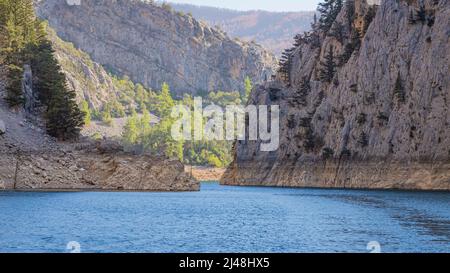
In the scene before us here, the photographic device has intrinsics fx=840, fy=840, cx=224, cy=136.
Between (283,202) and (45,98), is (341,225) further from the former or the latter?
(45,98)

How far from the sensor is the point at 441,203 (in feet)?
314

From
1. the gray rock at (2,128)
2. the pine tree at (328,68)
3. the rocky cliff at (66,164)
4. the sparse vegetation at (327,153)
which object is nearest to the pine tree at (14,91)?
the rocky cliff at (66,164)

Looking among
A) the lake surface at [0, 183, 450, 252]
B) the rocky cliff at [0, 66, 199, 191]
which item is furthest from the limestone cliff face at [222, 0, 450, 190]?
the rocky cliff at [0, 66, 199, 191]

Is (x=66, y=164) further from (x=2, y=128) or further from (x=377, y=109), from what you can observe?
(x=377, y=109)

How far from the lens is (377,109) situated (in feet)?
481

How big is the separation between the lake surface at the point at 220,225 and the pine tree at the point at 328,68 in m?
74.3

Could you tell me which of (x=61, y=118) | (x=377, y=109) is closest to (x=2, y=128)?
(x=61, y=118)

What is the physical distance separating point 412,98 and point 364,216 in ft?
190

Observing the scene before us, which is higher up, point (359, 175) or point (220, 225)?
point (220, 225)

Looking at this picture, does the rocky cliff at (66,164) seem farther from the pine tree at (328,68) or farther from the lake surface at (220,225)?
the pine tree at (328,68)

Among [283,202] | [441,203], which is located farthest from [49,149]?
[441,203]

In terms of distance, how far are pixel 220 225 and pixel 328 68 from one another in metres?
110

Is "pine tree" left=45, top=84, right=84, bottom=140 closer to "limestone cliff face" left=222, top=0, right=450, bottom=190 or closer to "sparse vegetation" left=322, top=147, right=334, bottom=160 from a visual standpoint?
"sparse vegetation" left=322, top=147, right=334, bottom=160

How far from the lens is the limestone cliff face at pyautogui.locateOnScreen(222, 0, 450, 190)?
425 ft
